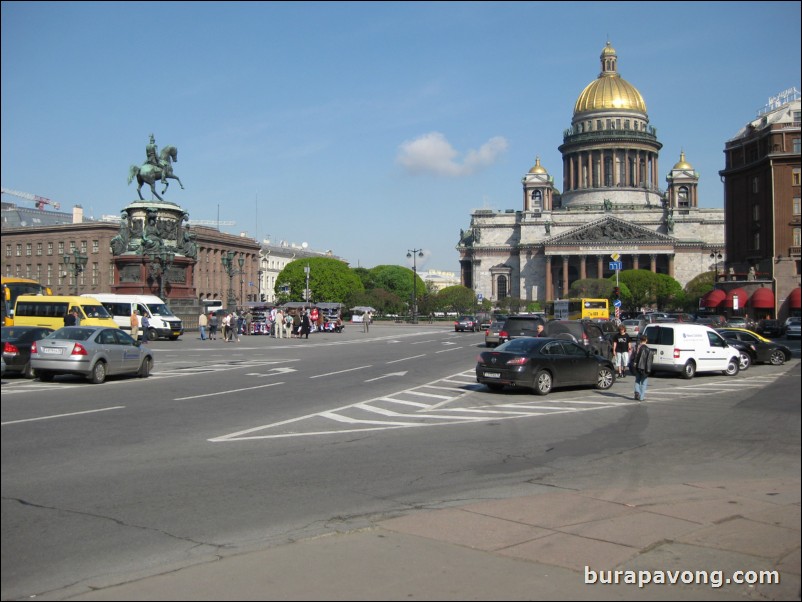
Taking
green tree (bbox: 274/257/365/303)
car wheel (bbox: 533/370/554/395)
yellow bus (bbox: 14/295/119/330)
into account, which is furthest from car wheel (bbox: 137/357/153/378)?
green tree (bbox: 274/257/365/303)

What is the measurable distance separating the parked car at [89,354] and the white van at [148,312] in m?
20.2

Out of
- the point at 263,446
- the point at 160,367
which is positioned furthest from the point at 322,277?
the point at 263,446

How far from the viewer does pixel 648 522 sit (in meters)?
7.25

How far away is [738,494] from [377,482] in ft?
12.9

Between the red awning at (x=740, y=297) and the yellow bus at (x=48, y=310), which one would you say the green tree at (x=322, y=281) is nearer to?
the red awning at (x=740, y=297)

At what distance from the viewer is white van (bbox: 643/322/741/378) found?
25.2 meters

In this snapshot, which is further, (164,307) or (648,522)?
(164,307)

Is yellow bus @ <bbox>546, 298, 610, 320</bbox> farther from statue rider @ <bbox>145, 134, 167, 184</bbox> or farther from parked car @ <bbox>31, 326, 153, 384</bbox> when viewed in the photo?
parked car @ <bbox>31, 326, 153, 384</bbox>

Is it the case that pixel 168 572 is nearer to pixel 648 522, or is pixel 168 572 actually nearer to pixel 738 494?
pixel 648 522

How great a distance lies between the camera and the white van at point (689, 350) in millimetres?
25203

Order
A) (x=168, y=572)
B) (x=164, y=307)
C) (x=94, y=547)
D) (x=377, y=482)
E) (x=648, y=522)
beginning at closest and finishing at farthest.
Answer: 1. (x=168, y=572)
2. (x=94, y=547)
3. (x=648, y=522)
4. (x=377, y=482)
5. (x=164, y=307)

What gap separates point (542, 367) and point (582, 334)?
9.82 meters

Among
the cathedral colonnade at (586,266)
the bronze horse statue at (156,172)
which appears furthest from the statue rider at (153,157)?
the cathedral colonnade at (586,266)

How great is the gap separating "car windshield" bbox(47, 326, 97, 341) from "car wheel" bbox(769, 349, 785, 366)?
82.9ft
